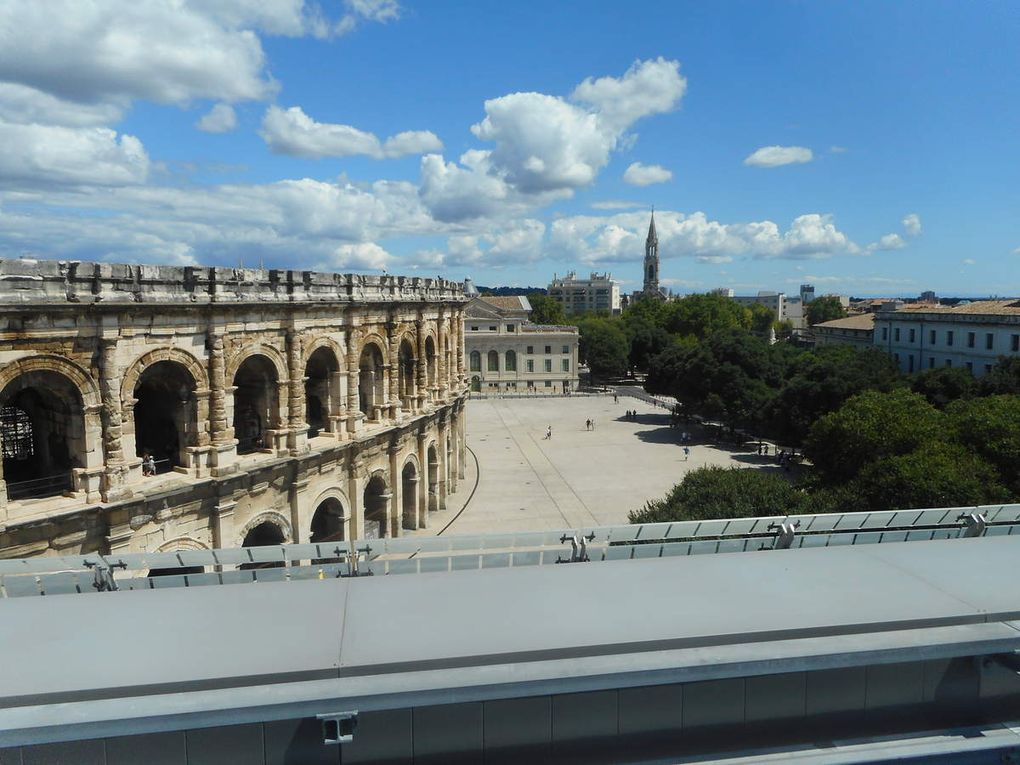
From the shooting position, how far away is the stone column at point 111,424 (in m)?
15.6

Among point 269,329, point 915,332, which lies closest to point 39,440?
point 269,329

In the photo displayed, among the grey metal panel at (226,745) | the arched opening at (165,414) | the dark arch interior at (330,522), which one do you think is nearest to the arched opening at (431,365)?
the dark arch interior at (330,522)

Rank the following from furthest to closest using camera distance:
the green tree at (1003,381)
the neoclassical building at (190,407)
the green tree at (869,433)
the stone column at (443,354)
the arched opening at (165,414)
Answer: the green tree at (1003,381) < the stone column at (443,354) < the green tree at (869,433) < the arched opening at (165,414) < the neoclassical building at (190,407)

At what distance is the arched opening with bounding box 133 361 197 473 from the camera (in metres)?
18.0

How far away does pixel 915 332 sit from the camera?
56.3 meters

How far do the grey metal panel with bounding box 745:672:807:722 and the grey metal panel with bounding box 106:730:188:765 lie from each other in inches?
169

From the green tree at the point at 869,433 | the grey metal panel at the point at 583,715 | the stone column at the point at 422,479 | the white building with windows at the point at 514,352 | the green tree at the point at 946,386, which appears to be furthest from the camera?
the white building with windows at the point at 514,352

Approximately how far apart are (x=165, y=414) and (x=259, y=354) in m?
3.00

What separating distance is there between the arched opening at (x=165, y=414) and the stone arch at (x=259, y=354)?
1.05 meters

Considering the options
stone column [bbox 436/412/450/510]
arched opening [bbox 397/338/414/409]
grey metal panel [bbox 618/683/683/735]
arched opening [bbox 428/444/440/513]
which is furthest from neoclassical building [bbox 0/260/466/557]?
grey metal panel [bbox 618/683/683/735]

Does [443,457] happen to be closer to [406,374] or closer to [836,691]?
[406,374]

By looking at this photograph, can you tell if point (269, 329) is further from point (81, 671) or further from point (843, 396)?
point (843, 396)

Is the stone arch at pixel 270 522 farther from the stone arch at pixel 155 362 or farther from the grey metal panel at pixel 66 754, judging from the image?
the grey metal panel at pixel 66 754

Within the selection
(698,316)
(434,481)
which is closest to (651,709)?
(434,481)
